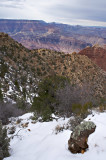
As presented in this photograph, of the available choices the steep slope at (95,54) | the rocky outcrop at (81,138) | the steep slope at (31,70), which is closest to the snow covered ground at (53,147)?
the rocky outcrop at (81,138)

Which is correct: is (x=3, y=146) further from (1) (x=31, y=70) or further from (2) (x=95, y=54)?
(2) (x=95, y=54)

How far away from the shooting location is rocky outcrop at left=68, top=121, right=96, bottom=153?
4.66 m

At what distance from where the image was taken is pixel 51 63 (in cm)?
4103

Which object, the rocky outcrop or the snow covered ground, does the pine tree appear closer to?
the snow covered ground

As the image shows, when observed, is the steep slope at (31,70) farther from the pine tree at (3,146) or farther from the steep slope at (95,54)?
the steep slope at (95,54)

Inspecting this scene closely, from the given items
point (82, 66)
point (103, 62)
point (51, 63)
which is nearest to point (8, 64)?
point (51, 63)

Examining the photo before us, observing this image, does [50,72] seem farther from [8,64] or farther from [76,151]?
[76,151]

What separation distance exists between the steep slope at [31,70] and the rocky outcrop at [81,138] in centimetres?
1931

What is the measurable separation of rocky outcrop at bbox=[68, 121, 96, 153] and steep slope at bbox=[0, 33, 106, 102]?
19306 mm

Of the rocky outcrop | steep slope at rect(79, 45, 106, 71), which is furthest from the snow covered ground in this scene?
steep slope at rect(79, 45, 106, 71)

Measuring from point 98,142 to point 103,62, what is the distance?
69.1 m

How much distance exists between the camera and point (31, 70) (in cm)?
3362

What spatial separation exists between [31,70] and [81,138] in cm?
2958

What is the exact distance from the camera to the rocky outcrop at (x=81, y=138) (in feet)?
15.3
